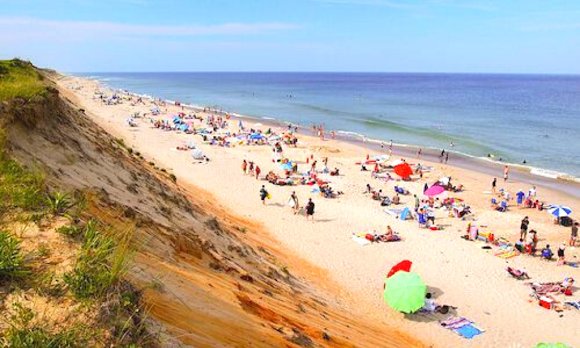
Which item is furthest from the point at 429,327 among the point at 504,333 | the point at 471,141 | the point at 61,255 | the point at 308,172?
the point at 471,141

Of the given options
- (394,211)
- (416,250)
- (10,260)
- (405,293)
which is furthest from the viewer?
(394,211)

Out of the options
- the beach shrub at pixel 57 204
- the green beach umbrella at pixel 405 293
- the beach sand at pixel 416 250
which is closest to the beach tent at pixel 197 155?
the beach sand at pixel 416 250

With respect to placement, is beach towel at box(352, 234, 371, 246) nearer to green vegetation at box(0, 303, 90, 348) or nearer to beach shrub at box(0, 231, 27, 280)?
beach shrub at box(0, 231, 27, 280)

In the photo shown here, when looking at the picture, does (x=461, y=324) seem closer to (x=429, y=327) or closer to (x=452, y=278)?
(x=429, y=327)

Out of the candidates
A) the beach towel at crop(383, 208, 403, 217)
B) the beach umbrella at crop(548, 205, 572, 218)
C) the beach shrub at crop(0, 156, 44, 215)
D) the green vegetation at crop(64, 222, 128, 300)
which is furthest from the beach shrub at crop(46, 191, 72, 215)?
the beach umbrella at crop(548, 205, 572, 218)

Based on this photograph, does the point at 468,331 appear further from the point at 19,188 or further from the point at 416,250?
the point at 19,188

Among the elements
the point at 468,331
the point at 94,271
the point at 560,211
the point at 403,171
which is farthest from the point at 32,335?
the point at 403,171
